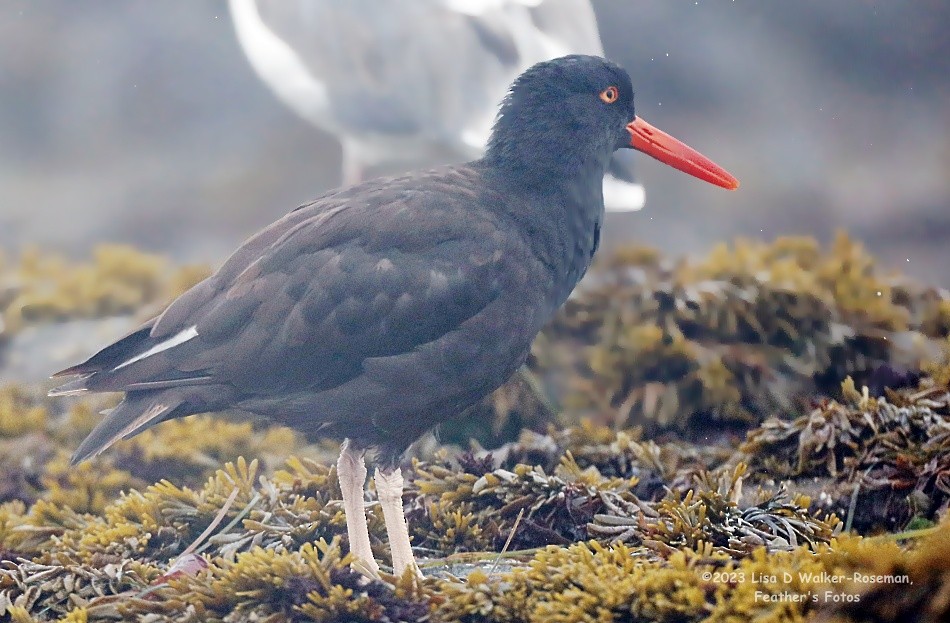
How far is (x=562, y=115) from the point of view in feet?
9.50

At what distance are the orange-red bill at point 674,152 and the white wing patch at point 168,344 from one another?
5.14 ft

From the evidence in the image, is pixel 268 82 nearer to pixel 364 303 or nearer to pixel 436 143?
pixel 436 143

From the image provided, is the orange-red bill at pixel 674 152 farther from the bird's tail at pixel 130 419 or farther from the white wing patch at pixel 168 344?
the bird's tail at pixel 130 419

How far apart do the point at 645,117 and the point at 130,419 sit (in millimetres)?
3181

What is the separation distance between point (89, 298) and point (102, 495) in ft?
6.13

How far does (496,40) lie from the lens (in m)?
4.62

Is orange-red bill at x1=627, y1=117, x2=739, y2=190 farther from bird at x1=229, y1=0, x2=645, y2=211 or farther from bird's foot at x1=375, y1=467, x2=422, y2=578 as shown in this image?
bird at x1=229, y1=0, x2=645, y2=211

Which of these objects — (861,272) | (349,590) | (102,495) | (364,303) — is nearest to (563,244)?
(364,303)

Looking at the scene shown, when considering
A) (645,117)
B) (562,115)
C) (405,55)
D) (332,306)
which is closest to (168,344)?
(332,306)

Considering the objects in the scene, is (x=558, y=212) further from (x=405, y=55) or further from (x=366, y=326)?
(x=405, y=55)

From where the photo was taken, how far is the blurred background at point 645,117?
493cm

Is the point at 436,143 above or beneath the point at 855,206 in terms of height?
above

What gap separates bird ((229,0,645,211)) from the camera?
15.2ft

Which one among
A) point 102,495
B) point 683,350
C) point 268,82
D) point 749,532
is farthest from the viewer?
point 268,82
